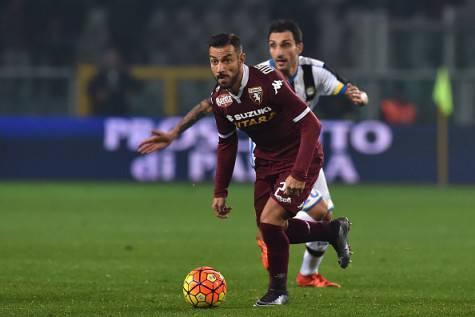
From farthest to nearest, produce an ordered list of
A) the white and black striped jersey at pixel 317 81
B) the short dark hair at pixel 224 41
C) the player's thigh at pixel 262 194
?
the white and black striped jersey at pixel 317 81 < the player's thigh at pixel 262 194 < the short dark hair at pixel 224 41

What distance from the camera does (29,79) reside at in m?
23.8

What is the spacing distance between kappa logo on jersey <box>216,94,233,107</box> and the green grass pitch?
1319 mm

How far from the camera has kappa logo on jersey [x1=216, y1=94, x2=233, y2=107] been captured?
25.5 ft

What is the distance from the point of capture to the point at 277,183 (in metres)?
8.01

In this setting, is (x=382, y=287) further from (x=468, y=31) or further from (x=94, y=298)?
(x=468, y=31)

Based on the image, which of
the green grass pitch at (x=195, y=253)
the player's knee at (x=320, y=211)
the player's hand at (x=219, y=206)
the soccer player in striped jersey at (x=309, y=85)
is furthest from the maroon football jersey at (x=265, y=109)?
the player's knee at (x=320, y=211)

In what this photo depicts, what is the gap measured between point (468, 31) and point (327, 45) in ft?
9.91

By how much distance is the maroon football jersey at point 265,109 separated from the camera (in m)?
7.75

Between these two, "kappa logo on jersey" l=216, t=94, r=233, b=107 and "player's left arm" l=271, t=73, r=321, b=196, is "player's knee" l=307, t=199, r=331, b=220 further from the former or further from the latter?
"kappa logo on jersey" l=216, t=94, r=233, b=107

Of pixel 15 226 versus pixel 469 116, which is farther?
pixel 469 116

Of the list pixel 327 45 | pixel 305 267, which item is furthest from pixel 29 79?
pixel 305 267

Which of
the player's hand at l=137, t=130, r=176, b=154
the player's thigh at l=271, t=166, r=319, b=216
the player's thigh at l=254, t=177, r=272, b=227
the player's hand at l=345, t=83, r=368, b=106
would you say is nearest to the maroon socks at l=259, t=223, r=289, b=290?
the player's thigh at l=271, t=166, r=319, b=216

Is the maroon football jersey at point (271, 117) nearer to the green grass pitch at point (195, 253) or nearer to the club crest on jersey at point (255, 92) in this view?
the club crest on jersey at point (255, 92)

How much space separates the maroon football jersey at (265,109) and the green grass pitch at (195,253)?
1.12 metres
